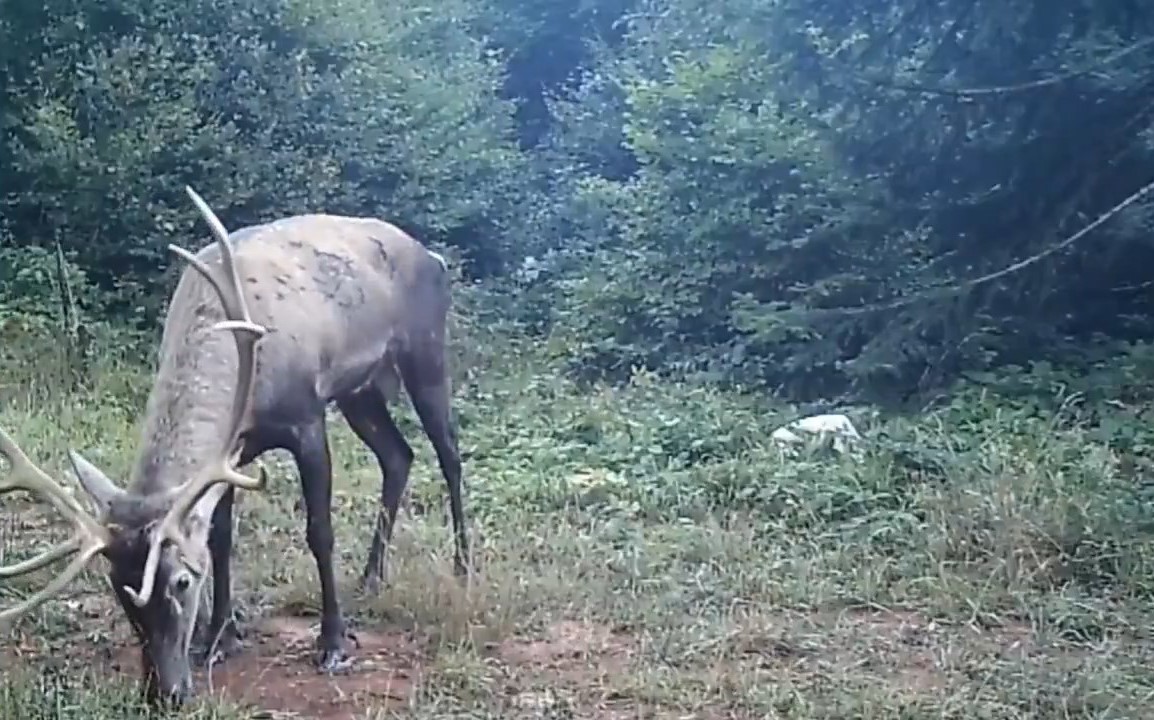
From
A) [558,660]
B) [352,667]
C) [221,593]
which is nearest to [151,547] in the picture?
[221,593]

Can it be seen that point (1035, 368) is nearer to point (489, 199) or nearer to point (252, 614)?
point (252, 614)

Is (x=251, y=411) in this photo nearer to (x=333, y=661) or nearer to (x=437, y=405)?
(x=333, y=661)

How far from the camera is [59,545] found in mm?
4598

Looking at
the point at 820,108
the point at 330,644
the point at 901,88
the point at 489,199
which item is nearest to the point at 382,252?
the point at 330,644

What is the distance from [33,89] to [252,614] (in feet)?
28.1

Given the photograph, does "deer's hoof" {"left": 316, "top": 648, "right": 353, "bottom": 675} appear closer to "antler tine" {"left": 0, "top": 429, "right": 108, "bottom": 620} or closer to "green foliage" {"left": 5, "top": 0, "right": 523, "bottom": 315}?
"antler tine" {"left": 0, "top": 429, "right": 108, "bottom": 620}

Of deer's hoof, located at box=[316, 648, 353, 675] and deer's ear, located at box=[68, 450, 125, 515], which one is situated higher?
deer's ear, located at box=[68, 450, 125, 515]

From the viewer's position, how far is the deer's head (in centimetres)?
463

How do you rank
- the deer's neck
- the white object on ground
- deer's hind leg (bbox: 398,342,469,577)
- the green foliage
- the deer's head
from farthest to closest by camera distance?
the green foliage < the white object on ground < deer's hind leg (bbox: 398,342,469,577) < the deer's neck < the deer's head

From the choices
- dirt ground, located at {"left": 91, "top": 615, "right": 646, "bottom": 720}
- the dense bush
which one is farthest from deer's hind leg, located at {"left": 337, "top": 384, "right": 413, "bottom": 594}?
the dense bush

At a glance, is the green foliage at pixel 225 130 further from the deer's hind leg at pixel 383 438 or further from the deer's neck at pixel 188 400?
the deer's neck at pixel 188 400

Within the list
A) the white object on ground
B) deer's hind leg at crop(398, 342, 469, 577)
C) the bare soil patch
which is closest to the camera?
the bare soil patch

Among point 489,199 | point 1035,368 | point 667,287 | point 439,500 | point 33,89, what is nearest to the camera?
point 439,500

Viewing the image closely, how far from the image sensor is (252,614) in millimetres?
5965
